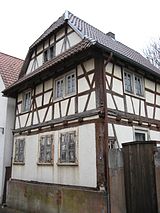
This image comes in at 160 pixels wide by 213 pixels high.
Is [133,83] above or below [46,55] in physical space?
below

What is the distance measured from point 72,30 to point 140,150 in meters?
6.02

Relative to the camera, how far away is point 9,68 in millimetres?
14891

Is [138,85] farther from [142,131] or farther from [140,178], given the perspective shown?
[140,178]

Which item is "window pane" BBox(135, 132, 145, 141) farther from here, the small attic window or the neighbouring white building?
the neighbouring white building

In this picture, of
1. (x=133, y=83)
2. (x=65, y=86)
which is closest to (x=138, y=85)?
(x=133, y=83)

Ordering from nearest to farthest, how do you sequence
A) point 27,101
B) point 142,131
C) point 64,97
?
point 64,97 → point 142,131 → point 27,101

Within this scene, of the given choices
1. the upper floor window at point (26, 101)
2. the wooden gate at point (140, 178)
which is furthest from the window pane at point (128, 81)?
the upper floor window at point (26, 101)

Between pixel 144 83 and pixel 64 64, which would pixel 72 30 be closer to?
pixel 64 64

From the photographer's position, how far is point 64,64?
30.7ft

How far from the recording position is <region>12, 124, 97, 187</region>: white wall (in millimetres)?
7728

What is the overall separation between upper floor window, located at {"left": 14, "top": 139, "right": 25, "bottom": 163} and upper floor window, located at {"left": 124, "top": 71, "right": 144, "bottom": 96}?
18.9 ft

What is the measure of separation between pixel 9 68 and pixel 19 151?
19.0 feet

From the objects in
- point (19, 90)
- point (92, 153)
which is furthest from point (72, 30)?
point (92, 153)

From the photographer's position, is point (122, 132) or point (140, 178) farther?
point (122, 132)
